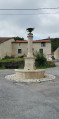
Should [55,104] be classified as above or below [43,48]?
below

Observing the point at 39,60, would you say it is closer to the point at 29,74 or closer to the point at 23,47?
the point at 29,74

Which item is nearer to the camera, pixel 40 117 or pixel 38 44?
pixel 40 117

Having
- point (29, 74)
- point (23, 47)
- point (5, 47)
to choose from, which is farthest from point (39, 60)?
point (23, 47)

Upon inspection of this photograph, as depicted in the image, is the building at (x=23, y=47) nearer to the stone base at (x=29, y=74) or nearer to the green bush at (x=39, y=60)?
the green bush at (x=39, y=60)

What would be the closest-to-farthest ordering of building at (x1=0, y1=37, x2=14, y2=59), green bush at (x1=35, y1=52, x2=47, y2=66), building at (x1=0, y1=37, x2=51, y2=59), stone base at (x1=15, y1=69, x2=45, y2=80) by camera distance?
1. stone base at (x1=15, y1=69, x2=45, y2=80)
2. green bush at (x1=35, y1=52, x2=47, y2=66)
3. building at (x1=0, y1=37, x2=14, y2=59)
4. building at (x1=0, y1=37, x2=51, y2=59)

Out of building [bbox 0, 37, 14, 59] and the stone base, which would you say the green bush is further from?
building [bbox 0, 37, 14, 59]

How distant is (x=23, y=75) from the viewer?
942cm

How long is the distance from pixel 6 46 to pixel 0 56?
3.50m

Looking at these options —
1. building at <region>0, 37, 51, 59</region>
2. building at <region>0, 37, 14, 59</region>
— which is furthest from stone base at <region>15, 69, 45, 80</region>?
building at <region>0, 37, 51, 59</region>

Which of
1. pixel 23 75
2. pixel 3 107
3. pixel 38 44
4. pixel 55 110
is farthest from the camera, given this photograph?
pixel 38 44

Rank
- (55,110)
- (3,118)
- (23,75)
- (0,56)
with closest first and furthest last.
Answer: (3,118), (55,110), (23,75), (0,56)

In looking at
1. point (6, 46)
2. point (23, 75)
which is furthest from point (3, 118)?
point (6, 46)

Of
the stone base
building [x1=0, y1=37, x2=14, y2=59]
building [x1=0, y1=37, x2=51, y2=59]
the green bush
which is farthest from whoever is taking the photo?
building [x1=0, y1=37, x2=51, y2=59]

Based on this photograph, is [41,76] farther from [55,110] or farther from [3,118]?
[3,118]
